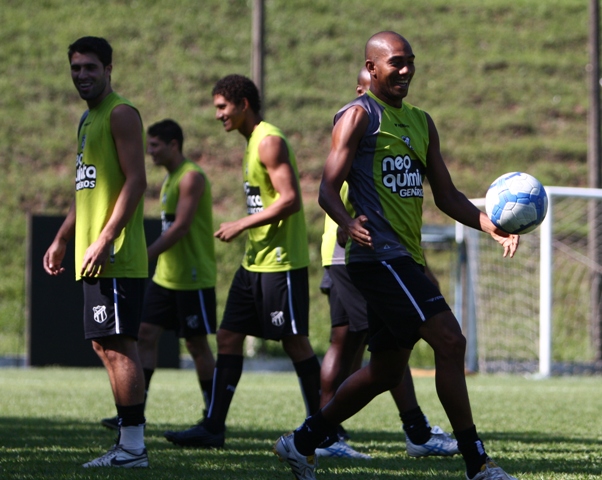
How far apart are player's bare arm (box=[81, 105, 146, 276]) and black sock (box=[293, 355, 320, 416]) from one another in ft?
5.51

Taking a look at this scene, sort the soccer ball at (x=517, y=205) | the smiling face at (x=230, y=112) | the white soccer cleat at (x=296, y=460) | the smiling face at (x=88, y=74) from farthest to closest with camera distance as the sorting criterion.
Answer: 1. the smiling face at (x=230, y=112)
2. the smiling face at (x=88, y=74)
3. the soccer ball at (x=517, y=205)
4. the white soccer cleat at (x=296, y=460)

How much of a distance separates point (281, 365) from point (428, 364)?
130 inches

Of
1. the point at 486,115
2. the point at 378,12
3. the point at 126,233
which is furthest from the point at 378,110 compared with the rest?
the point at 378,12

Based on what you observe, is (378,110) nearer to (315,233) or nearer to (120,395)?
(120,395)

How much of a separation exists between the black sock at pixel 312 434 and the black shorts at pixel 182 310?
8.99ft

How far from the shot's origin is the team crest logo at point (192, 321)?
7.68 metres

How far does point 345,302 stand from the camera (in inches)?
244

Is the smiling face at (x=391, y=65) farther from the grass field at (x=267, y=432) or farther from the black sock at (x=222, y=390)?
the black sock at (x=222, y=390)

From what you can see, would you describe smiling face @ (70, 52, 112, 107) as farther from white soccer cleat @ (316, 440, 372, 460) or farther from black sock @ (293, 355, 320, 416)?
white soccer cleat @ (316, 440, 372, 460)

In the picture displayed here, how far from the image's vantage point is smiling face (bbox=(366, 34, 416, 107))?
495cm

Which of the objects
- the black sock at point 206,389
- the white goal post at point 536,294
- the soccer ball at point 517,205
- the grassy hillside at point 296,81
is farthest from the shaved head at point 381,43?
Answer: the grassy hillside at point 296,81

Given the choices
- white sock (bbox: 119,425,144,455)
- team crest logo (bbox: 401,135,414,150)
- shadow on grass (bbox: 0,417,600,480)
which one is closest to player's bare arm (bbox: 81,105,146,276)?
white sock (bbox: 119,425,144,455)

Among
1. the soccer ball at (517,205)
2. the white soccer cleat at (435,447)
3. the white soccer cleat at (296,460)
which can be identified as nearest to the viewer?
the white soccer cleat at (296,460)

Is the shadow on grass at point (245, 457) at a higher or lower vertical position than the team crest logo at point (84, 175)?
lower
